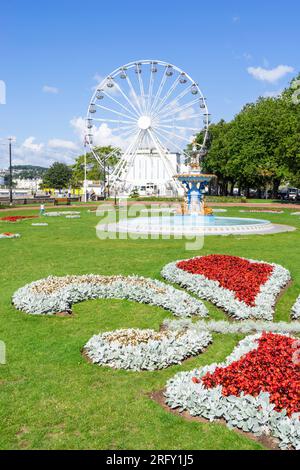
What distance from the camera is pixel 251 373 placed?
22.4 ft

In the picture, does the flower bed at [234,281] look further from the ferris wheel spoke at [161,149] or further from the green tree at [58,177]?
the green tree at [58,177]

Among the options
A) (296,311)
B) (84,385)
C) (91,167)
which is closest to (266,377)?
(84,385)

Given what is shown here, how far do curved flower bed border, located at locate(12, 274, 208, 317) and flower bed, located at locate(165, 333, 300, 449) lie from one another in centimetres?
377

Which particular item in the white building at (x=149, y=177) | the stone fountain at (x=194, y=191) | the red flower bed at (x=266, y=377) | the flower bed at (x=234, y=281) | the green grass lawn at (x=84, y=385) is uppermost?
the white building at (x=149, y=177)

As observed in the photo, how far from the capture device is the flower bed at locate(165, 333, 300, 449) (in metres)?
5.90

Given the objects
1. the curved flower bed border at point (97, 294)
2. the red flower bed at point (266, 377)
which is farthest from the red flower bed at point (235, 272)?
the red flower bed at point (266, 377)

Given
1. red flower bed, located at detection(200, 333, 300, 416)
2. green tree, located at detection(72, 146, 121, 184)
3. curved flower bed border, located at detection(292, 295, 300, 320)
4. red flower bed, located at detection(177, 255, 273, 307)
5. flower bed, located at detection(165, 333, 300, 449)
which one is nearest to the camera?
flower bed, located at detection(165, 333, 300, 449)

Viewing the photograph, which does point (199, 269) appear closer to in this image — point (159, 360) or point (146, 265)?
point (146, 265)

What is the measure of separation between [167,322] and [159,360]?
2.21 m

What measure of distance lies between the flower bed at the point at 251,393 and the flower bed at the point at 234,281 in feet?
11.3

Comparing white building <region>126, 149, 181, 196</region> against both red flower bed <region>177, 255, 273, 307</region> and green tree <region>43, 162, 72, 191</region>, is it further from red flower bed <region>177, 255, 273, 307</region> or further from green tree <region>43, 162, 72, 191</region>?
red flower bed <region>177, 255, 273, 307</region>

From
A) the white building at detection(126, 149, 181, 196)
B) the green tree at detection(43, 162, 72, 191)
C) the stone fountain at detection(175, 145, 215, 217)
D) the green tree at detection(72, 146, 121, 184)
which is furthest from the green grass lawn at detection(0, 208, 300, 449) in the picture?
the green tree at detection(43, 162, 72, 191)

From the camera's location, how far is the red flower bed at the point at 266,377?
622 cm
